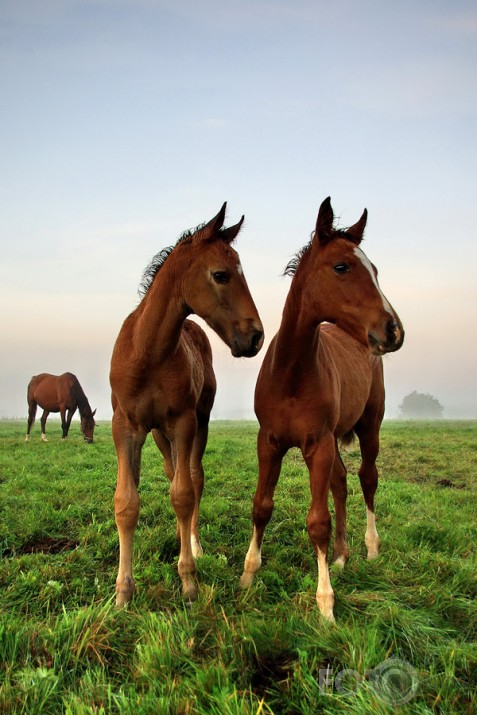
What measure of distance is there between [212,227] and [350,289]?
3.91 feet

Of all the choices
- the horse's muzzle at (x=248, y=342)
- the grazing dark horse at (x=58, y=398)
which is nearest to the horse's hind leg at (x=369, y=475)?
the horse's muzzle at (x=248, y=342)

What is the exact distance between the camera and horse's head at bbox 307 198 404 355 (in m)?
3.65

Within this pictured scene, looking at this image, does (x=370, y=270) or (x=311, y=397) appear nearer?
(x=370, y=270)

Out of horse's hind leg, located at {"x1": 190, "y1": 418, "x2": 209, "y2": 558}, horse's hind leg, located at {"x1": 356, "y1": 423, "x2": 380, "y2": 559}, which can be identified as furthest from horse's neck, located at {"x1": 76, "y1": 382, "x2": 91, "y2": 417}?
horse's hind leg, located at {"x1": 356, "y1": 423, "x2": 380, "y2": 559}

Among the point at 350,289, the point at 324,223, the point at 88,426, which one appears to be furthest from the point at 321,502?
the point at 88,426

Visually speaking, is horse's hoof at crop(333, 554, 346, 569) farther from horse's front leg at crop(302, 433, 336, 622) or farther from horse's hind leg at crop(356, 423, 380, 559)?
horse's front leg at crop(302, 433, 336, 622)

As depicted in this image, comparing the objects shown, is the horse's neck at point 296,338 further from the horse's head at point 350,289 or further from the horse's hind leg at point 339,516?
the horse's hind leg at point 339,516

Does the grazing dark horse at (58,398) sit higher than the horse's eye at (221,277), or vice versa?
the horse's eye at (221,277)

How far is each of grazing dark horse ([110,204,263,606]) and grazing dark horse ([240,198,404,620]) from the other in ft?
2.10

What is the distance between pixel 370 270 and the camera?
3865mm

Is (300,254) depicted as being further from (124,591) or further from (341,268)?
(124,591)

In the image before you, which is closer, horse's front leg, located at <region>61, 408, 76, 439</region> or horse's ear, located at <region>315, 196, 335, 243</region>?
horse's ear, located at <region>315, 196, 335, 243</region>

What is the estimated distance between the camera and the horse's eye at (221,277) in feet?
12.7

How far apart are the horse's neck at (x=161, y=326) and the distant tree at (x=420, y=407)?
5492 inches
